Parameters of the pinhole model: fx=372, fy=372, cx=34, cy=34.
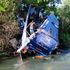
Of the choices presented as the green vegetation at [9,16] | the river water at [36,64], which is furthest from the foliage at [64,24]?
the river water at [36,64]

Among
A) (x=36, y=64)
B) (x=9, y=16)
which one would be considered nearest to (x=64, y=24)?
(x=9, y=16)

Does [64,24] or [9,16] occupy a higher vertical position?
[9,16]

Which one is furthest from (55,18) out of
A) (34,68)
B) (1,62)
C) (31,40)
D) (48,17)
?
(34,68)

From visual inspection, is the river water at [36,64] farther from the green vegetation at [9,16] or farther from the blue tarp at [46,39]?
the blue tarp at [46,39]

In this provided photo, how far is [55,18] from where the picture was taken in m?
33.3

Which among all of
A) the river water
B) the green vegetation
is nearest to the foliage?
the green vegetation

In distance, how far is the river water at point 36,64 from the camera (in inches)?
939

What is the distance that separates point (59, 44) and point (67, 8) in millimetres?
5483

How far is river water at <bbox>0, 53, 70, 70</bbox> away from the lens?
78.2ft

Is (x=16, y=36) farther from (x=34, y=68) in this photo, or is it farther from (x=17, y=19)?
(x=34, y=68)

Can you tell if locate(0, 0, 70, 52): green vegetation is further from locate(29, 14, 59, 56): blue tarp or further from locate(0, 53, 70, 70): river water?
locate(0, 53, 70, 70): river water

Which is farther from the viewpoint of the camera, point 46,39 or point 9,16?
point 46,39

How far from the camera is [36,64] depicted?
1024 inches

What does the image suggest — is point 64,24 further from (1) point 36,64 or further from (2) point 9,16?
(1) point 36,64
